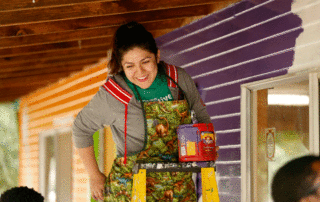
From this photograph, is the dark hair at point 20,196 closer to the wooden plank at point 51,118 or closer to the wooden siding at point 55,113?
the wooden siding at point 55,113

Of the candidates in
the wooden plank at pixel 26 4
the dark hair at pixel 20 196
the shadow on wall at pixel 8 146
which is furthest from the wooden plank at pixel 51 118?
the dark hair at pixel 20 196

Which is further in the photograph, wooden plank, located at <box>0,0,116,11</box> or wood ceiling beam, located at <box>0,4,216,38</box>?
wood ceiling beam, located at <box>0,4,216,38</box>

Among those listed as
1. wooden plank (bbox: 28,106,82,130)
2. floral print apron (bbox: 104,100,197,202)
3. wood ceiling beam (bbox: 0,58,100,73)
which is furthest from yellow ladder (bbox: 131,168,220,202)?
wooden plank (bbox: 28,106,82,130)

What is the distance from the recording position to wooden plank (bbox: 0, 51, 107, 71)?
6.55 metres

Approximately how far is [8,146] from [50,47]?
250 inches

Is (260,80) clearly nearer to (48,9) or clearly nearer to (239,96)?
(239,96)

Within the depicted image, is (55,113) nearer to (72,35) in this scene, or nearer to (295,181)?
(72,35)

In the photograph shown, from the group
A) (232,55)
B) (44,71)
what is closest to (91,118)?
(232,55)

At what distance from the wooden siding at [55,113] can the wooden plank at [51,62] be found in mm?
267

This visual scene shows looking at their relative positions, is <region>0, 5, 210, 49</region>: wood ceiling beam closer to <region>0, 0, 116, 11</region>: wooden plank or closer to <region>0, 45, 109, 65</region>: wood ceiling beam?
<region>0, 45, 109, 65</region>: wood ceiling beam

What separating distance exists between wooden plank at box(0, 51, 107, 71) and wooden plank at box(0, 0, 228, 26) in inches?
83.9

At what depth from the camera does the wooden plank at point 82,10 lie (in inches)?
162

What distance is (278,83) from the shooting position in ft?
13.1

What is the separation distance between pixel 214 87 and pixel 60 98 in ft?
15.0
